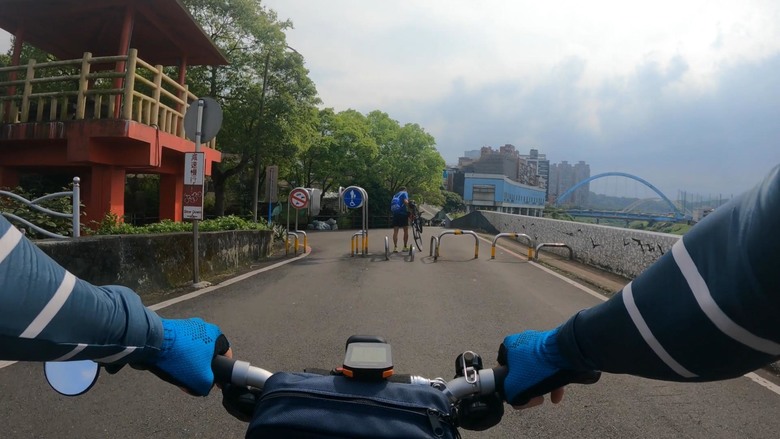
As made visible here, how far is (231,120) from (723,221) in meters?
24.4

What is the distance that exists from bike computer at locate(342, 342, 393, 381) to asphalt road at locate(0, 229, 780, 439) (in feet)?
7.01

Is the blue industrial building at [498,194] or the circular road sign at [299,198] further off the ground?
the blue industrial building at [498,194]

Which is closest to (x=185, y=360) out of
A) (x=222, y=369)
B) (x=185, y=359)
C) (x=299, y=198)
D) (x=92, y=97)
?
(x=185, y=359)

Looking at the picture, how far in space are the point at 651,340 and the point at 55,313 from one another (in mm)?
1241

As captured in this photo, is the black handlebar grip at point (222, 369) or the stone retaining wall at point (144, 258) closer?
the black handlebar grip at point (222, 369)

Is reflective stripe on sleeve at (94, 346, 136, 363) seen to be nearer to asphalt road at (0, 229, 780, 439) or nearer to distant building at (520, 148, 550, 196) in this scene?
asphalt road at (0, 229, 780, 439)

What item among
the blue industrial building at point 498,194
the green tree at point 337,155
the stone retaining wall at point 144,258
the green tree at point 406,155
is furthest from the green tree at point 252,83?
the blue industrial building at point 498,194

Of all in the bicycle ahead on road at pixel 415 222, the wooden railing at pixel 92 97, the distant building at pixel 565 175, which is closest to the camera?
the wooden railing at pixel 92 97

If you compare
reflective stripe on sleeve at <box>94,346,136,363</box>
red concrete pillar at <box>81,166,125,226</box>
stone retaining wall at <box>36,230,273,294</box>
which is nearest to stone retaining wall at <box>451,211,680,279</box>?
reflective stripe on sleeve at <box>94,346,136,363</box>

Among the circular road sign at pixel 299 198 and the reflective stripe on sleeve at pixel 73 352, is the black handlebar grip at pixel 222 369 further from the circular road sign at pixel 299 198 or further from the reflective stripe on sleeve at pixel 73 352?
the circular road sign at pixel 299 198

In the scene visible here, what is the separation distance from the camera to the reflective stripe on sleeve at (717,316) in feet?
2.91

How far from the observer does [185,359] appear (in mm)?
1440

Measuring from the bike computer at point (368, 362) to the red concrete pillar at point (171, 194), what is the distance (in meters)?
Result: 14.7

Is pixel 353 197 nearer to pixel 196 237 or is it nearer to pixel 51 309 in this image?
pixel 196 237
